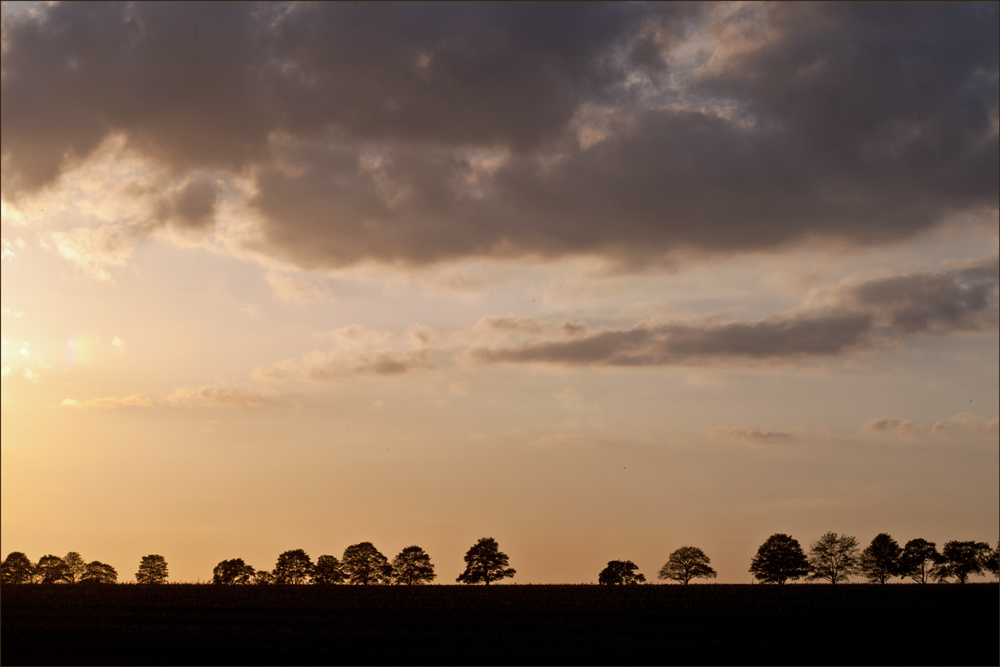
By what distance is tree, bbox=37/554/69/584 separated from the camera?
517 ft

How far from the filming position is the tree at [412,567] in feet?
488

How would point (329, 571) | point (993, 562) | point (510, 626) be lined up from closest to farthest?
point (510, 626)
point (993, 562)
point (329, 571)

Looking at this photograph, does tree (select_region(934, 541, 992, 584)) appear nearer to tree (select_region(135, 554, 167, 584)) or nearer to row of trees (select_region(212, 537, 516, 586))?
row of trees (select_region(212, 537, 516, 586))

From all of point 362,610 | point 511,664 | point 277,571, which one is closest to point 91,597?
point 362,610

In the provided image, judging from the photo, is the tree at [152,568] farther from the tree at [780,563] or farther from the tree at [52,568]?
the tree at [780,563]

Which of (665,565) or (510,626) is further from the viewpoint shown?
(665,565)

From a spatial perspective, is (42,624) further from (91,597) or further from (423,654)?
(423,654)

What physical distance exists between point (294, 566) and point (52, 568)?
149 feet

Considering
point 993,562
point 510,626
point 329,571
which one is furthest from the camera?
point 329,571

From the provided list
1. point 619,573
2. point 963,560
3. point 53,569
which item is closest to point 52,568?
point 53,569

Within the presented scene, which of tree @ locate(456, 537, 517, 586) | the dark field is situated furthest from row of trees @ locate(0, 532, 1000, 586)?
the dark field

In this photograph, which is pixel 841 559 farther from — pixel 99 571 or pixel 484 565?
pixel 99 571

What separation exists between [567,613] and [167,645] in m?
30.0

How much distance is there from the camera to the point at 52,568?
523ft
